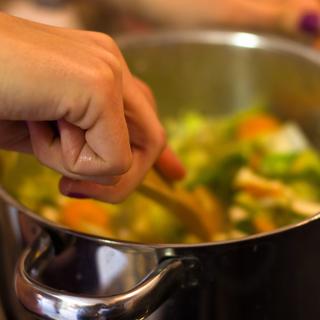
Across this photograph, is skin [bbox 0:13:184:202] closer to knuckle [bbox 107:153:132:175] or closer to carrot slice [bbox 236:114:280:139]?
knuckle [bbox 107:153:132:175]

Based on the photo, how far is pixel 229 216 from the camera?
786 mm

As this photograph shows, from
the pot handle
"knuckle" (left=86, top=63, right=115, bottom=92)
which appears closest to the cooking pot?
the pot handle

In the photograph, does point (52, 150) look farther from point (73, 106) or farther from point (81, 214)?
point (81, 214)

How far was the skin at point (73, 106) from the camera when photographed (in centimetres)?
37

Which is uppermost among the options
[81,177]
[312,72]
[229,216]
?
[81,177]

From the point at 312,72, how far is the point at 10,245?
0.47 meters

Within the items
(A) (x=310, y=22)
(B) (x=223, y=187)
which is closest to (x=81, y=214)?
(B) (x=223, y=187)

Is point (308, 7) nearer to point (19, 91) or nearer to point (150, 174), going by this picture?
point (150, 174)

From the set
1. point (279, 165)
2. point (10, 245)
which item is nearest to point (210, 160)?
point (279, 165)

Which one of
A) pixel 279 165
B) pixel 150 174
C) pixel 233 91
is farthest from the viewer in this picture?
pixel 233 91

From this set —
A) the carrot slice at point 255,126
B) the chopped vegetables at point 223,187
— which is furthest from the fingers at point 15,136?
the carrot slice at point 255,126

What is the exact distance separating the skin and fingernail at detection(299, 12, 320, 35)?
51cm

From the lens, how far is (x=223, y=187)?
0.83 m

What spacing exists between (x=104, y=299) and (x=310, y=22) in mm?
587
